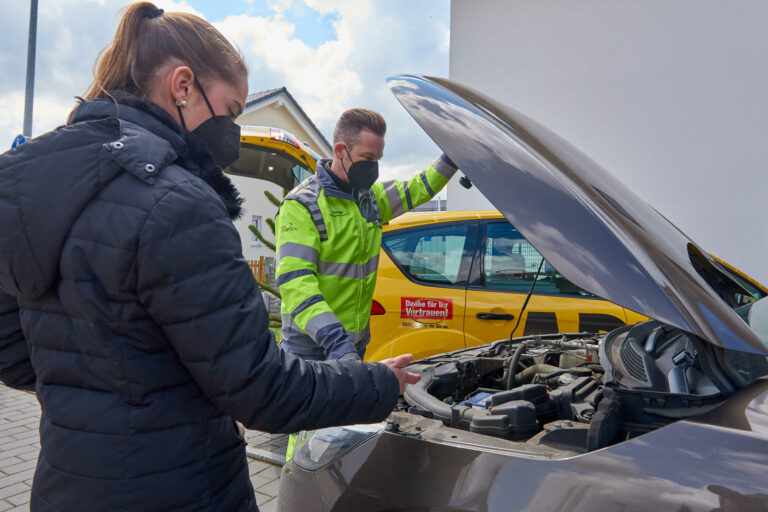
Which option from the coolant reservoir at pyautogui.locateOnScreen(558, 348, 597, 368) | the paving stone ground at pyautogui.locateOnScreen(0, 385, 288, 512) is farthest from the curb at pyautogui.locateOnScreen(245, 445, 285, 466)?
the coolant reservoir at pyautogui.locateOnScreen(558, 348, 597, 368)

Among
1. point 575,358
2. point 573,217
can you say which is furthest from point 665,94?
point 573,217

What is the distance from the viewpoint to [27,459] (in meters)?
3.55

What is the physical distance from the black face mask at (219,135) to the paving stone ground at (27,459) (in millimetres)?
2357

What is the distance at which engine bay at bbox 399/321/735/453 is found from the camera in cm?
127

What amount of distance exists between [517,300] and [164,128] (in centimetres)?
299

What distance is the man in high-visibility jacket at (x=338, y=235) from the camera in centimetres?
214

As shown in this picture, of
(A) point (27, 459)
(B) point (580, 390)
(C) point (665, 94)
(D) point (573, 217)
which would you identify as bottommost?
(A) point (27, 459)

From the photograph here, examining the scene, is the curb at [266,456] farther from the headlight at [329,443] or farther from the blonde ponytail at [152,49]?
the blonde ponytail at [152,49]

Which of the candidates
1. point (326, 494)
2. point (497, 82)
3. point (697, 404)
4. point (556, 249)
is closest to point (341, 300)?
point (326, 494)

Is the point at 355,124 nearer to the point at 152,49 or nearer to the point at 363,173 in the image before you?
the point at 363,173

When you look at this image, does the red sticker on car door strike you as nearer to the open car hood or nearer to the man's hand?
the open car hood

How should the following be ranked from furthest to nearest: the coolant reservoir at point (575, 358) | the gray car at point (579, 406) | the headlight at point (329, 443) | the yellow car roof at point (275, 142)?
the yellow car roof at point (275, 142)
the coolant reservoir at point (575, 358)
the headlight at point (329, 443)
the gray car at point (579, 406)

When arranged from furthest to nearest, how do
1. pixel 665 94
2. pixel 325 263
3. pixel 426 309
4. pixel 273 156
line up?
pixel 665 94
pixel 273 156
pixel 426 309
pixel 325 263

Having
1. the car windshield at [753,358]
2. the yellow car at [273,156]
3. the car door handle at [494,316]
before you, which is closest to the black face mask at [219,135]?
the car windshield at [753,358]
